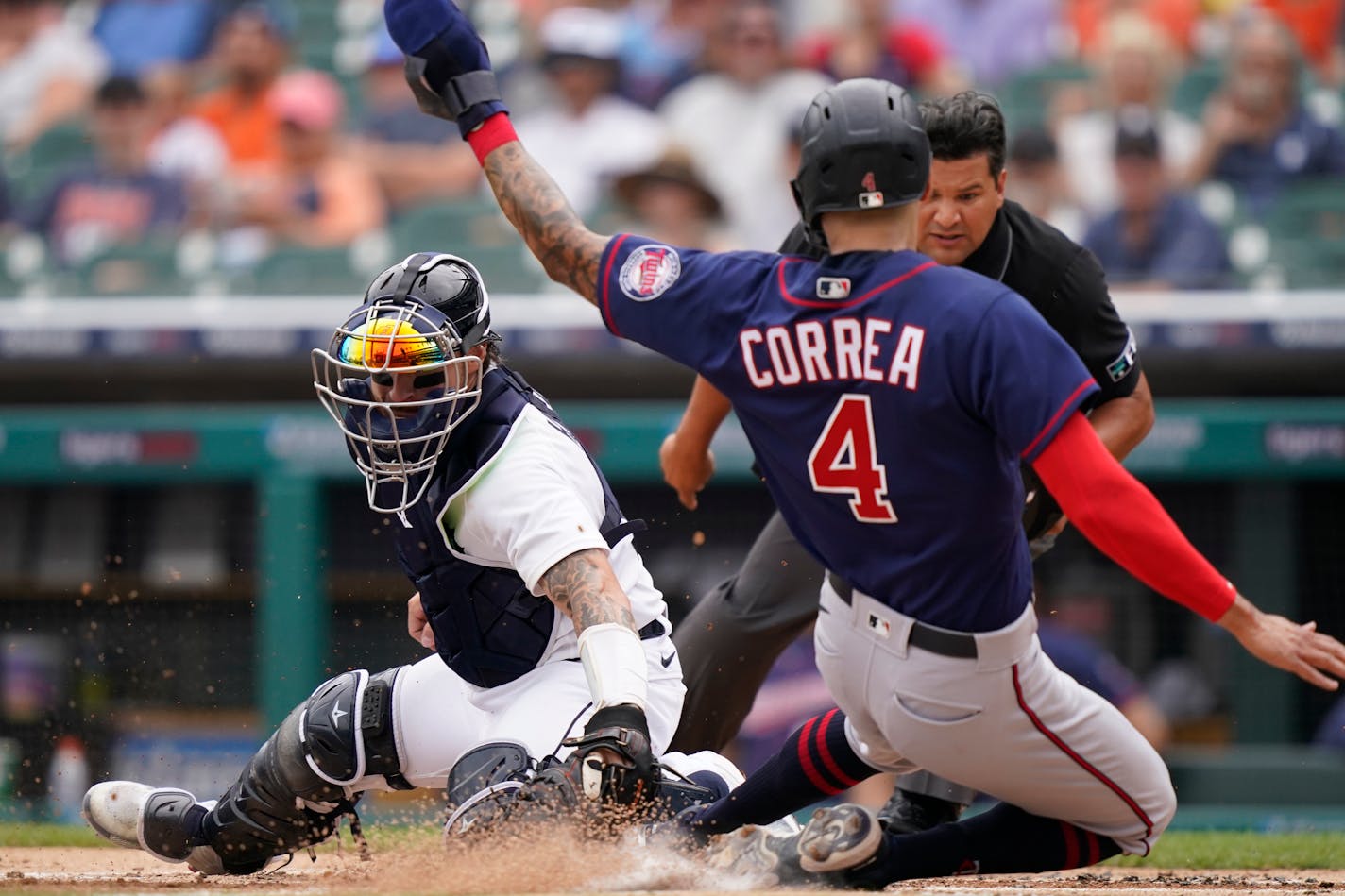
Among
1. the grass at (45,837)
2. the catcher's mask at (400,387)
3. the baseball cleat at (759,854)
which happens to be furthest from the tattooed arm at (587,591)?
the grass at (45,837)

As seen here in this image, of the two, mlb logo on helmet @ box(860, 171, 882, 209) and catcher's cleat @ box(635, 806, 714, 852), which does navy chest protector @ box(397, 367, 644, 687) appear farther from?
mlb logo on helmet @ box(860, 171, 882, 209)

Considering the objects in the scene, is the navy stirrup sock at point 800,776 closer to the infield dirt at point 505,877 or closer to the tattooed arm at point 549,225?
the infield dirt at point 505,877

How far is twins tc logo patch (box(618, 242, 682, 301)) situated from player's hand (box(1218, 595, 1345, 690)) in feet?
3.87

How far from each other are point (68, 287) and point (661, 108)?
3225mm

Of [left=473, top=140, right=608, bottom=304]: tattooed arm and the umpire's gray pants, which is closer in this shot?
[left=473, top=140, right=608, bottom=304]: tattooed arm

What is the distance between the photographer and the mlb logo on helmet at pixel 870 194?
3.20 meters

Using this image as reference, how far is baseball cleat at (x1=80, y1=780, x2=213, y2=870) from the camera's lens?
4180 mm

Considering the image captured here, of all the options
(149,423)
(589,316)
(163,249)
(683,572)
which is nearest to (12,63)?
(163,249)

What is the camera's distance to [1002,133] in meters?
4.15

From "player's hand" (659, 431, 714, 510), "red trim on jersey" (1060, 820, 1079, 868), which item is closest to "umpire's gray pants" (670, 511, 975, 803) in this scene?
"player's hand" (659, 431, 714, 510)

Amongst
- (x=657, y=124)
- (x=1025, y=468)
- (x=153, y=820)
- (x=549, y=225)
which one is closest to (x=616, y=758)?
(x=549, y=225)

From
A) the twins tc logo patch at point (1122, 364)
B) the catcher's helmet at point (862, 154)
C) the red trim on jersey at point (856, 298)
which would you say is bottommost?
the twins tc logo patch at point (1122, 364)

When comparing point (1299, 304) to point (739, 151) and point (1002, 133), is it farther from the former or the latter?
point (1002, 133)

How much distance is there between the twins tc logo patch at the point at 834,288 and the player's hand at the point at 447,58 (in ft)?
3.10
